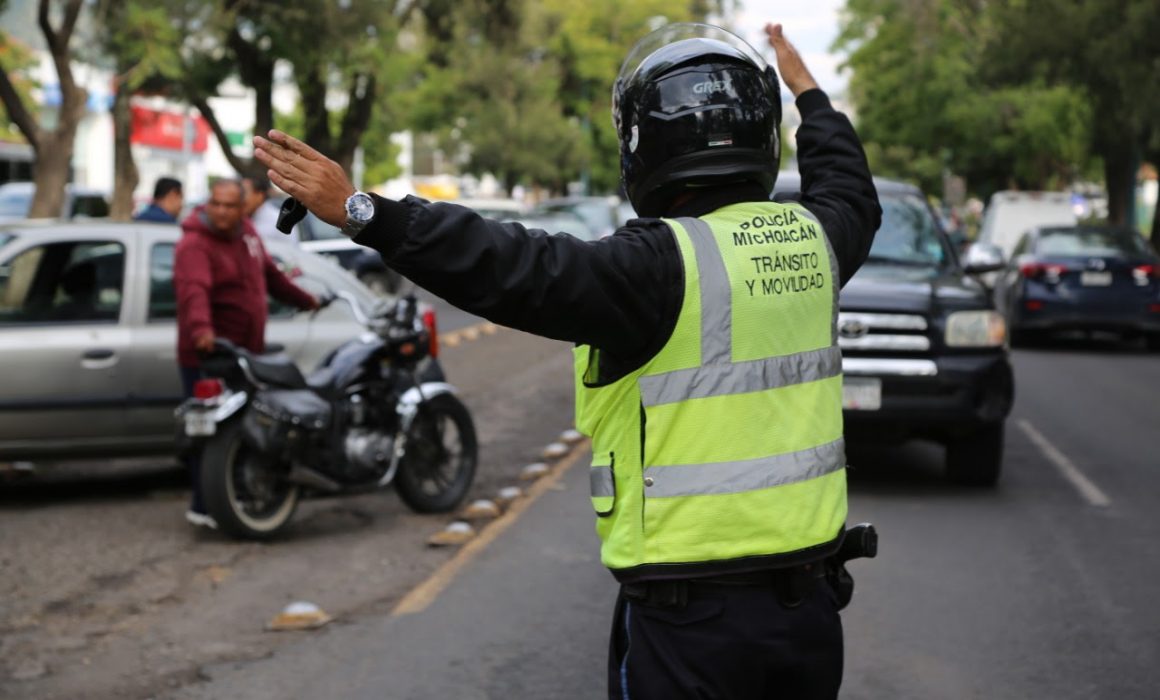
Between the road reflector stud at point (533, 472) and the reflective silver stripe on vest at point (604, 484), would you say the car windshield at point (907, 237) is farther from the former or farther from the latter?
the reflective silver stripe on vest at point (604, 484)

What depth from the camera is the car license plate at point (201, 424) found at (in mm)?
7855

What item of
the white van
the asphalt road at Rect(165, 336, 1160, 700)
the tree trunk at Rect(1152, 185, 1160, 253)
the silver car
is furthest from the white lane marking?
the tree trunk at Rect(1152, 185, 1160, 253)

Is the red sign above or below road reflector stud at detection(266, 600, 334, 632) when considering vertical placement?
above

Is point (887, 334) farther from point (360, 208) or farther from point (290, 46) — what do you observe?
point (290, 46)

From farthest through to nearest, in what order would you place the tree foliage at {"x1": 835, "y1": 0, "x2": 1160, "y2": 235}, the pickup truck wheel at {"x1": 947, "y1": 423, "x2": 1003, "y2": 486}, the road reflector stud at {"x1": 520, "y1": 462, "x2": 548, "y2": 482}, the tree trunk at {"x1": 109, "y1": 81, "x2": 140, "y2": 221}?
the tree trunk at {"x1": 109, "y1": 81, "x2": 140, "y2": 221}
the tree foliage at {"x1": 835, "y1": 0, "x2": 1160, "y2": 235}
the road reflector stud at {"x1": 520, "y1": 462, "x2": 548, "y2": 482}
the pickup truck wheel at {"x1": 947, "y1": 423, "x2": 1003, "y2": 486}

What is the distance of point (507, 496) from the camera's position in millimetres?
9422

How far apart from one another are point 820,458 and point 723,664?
42 centimetres

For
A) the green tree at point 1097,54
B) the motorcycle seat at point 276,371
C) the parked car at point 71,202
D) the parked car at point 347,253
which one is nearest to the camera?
the motorcycle seat at point 276,371

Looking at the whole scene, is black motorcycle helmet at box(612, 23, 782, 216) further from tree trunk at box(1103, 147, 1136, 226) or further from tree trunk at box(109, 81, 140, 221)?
tree trunk at box(1103, 147, 1136, 226)

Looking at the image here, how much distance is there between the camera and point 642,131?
2975 mm

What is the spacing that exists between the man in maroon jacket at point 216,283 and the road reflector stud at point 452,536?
113 cm

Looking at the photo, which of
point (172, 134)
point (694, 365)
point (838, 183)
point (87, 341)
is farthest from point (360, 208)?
point (172, 134)

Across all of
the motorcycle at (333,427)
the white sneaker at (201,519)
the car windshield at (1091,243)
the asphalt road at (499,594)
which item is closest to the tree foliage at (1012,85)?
the car windshield at (1091,243)

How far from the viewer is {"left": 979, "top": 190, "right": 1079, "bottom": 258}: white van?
2811 centimetres
